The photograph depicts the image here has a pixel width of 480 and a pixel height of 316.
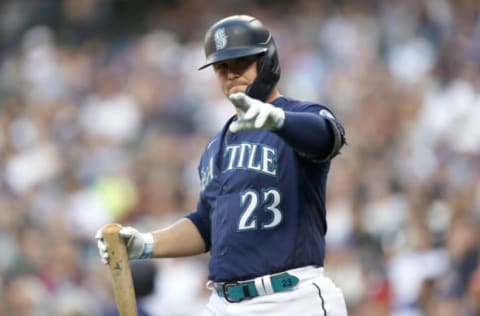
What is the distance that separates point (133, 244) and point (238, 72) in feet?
3.09

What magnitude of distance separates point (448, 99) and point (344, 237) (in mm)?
1789

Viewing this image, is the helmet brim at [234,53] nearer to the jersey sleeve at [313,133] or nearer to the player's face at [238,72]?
the player's face at [238,72]

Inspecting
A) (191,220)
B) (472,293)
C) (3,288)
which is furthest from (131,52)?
(191,220)

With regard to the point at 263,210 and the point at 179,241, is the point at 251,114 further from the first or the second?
the point at 179,241

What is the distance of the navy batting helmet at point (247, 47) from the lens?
532 cm

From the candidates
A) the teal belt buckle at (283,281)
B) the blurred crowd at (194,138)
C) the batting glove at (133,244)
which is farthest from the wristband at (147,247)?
the blurred crowd at (194,138)

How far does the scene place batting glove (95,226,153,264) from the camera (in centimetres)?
548

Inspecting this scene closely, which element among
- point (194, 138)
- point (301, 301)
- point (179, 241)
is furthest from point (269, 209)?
point (194, 138)

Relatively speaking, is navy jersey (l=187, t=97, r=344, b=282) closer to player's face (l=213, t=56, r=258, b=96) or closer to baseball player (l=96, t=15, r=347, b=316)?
baseball player (l=96, t=15, r=347, b=316)

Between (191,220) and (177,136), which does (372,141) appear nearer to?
(177,136)

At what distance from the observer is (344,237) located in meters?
10.3

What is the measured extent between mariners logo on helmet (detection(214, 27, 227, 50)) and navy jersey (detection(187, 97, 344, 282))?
374mm

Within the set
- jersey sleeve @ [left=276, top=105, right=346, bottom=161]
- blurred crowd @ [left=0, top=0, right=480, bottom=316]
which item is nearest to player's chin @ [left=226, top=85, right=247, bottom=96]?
jersey sleeve @ [left=276, top=105, right=346, bottom=161]

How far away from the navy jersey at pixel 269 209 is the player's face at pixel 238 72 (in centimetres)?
20
